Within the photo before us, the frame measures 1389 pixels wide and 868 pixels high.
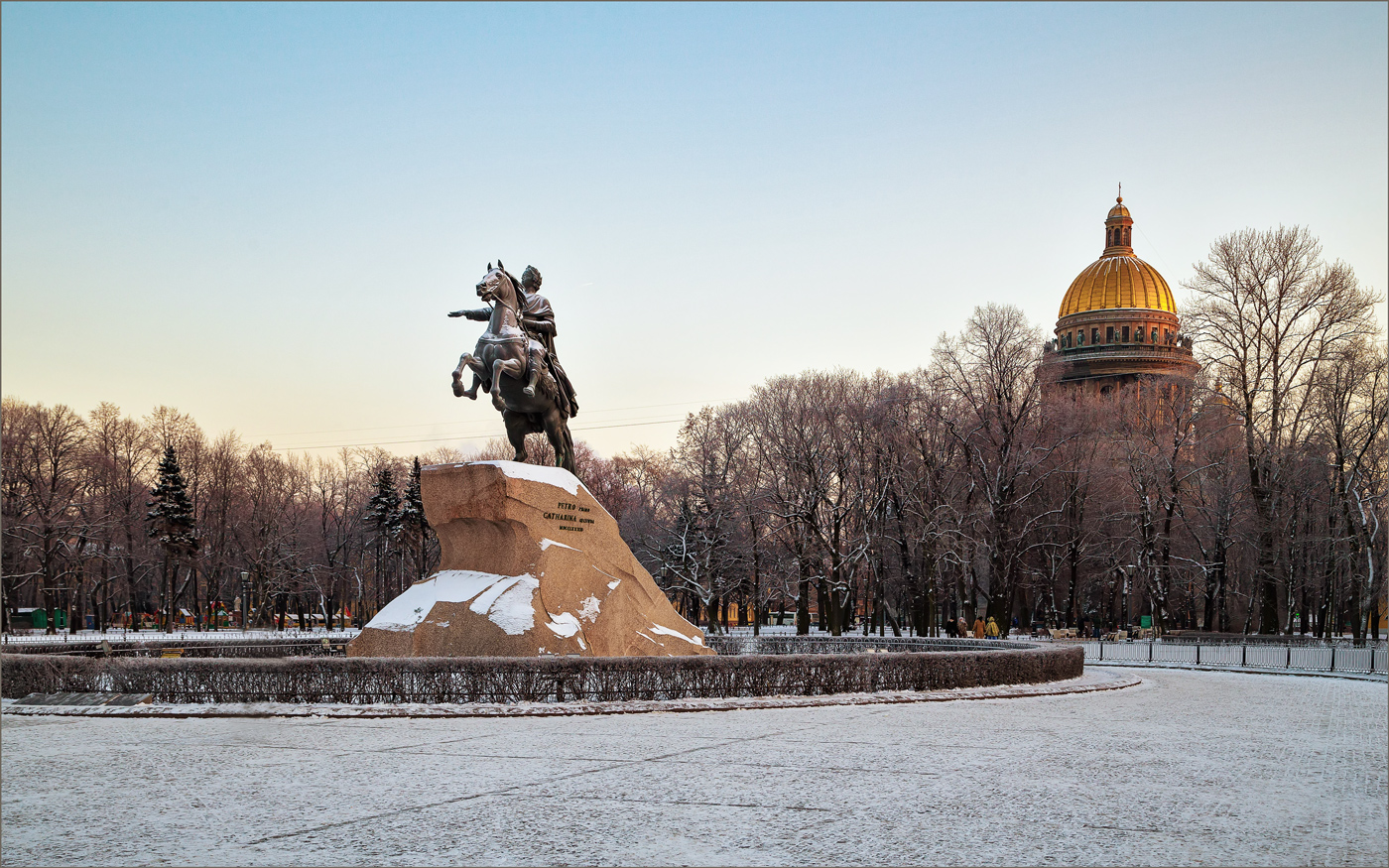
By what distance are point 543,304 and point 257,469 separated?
55.1 m

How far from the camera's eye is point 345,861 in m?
7.52

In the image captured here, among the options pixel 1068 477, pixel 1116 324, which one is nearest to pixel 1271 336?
pixel 1068 477

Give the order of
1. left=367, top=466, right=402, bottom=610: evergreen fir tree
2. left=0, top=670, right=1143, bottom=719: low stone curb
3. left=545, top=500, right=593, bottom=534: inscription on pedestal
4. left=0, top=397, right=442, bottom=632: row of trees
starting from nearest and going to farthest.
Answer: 1. left=0, top=670, right=1143, bottom=719: low stone curb
2. left=545, top=500, right=593, bottom=534: inscription on pedestal
3. left=0, top=397, right=442, bottom=632: row of trees
4. left=367, top=466, right=402, bottom=610: evergreen fir tree

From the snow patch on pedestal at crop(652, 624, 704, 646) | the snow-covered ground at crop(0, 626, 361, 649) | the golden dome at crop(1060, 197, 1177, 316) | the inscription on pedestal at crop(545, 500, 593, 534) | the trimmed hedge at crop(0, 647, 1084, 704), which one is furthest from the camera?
the golden dome at crop(1060, 197, 1177, 316)

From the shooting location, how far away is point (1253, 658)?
104 feet

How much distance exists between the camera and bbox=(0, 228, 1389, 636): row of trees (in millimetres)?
43531

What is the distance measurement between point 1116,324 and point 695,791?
107m

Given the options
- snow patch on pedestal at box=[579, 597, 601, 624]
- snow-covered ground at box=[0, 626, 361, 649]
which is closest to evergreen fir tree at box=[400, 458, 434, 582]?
snow-covered ground at box=[0, 626, 361, 649]

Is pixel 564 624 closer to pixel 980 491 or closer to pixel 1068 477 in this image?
pixel 980 491

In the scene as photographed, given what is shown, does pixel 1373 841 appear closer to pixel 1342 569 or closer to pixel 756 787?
pixel 756 787

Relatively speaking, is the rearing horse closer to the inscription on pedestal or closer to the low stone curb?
the inscription on pedestal

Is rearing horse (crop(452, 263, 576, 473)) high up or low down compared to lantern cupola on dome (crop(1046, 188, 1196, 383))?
down

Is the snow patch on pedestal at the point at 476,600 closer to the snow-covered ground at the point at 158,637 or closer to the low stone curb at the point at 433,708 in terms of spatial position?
the low stone curb at the point at 433,708

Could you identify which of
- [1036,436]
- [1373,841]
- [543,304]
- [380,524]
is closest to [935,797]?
[1373,841]
